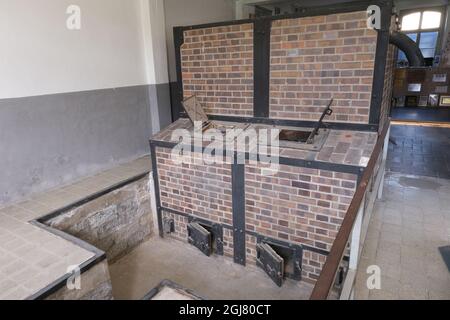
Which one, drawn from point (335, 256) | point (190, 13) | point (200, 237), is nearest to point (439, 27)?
point (190, 13)

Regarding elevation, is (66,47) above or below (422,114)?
above

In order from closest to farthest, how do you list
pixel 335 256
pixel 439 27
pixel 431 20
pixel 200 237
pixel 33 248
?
pixel 335 256
pixel 33 248
pixel 200 237
pixel 439 27
pixel 431 20

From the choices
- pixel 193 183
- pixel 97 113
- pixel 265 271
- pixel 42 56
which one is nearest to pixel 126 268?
pixel 193 183

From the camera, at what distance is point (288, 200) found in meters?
3.14

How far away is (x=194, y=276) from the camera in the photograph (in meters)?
3.55

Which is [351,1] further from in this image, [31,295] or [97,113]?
[31,295]

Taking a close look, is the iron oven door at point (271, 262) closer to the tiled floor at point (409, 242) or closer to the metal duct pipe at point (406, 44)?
the tiled floor at point (409, 242)

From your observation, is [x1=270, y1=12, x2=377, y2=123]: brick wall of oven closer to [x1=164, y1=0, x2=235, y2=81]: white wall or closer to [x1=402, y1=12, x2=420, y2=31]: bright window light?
[x1=164, y1=0, x2=235, y2=81]: white wall

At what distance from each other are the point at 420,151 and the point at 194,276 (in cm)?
375

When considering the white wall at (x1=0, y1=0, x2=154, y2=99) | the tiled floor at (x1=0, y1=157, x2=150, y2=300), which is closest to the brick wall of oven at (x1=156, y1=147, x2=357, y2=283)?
the tiled floor at (x1=0, y1=157, x2=150, y2=300)

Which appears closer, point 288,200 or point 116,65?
point 288,200

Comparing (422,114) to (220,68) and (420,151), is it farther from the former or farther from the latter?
(220,68)

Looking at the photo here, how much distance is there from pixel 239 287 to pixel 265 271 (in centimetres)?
33

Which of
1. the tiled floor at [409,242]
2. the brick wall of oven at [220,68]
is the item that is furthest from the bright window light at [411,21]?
the brick wall of oven at [220,68]
